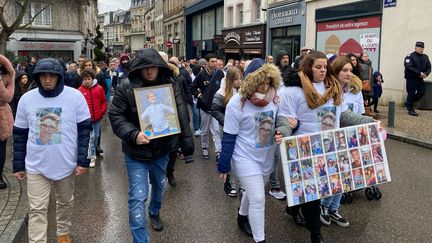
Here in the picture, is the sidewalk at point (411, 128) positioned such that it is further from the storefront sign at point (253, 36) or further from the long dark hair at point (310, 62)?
the storefront sign at point (253, 36)

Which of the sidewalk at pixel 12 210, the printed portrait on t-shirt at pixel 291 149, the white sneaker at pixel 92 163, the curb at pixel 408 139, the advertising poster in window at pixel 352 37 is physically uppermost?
the advertising poster in window at pixel 352 37

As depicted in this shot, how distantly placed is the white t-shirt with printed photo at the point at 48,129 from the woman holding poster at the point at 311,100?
187 cm

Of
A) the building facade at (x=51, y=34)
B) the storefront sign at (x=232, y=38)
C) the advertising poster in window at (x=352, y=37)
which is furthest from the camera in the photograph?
the building facade at (x=51, y=34)

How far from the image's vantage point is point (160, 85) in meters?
3.91

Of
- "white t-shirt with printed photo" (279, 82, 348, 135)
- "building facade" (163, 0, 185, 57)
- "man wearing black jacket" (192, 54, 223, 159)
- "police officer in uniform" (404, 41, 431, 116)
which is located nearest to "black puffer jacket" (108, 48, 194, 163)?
"white t-shirt with printed photo" (279, 82, 348, 135)

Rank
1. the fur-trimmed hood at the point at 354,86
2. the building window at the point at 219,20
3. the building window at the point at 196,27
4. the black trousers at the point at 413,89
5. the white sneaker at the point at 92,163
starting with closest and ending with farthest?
the fur-trimmed hood at the point at 354,86
the white sneaker at the point at 92,163
the black trousers at the point at 413,89
the building window at the point at 219,20
the building window at the point at 196,27

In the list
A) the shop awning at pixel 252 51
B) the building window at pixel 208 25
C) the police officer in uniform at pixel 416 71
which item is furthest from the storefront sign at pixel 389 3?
the building window at pixel 208 25

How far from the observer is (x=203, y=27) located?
135 ft

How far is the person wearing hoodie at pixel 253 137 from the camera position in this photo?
12.5 feet

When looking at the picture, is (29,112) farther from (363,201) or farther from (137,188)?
(363,201)

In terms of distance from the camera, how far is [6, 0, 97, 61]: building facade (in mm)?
34156

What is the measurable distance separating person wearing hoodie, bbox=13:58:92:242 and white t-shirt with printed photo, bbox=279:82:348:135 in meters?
1.86

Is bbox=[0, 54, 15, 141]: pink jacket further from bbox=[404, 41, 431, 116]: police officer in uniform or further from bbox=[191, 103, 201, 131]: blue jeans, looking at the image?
bbox=[404, 41, 431, 116]: police officer in uniform

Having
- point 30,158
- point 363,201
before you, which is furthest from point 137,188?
point 363,201
